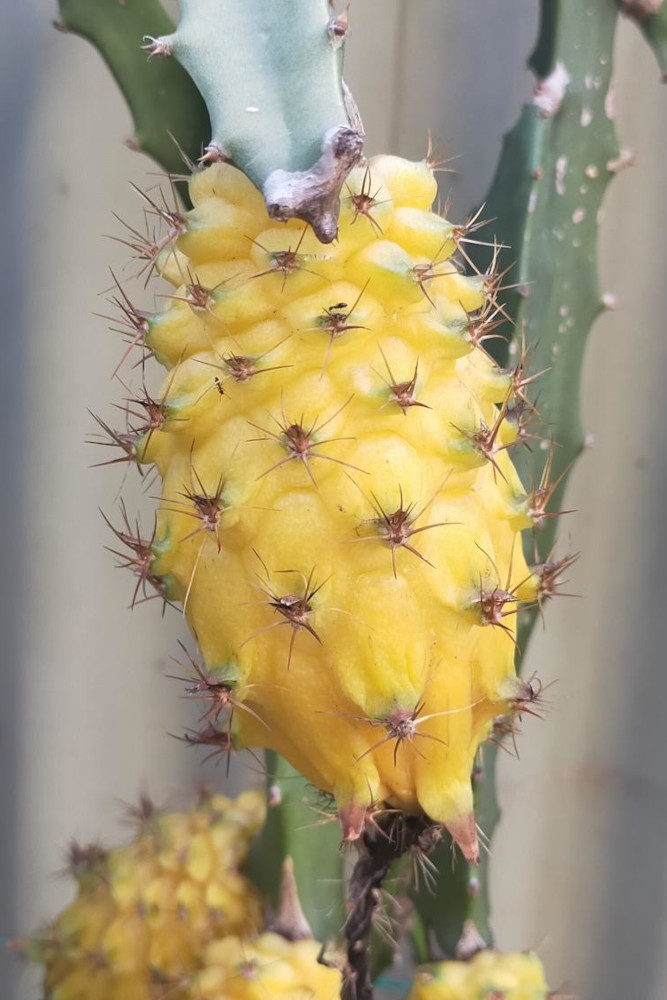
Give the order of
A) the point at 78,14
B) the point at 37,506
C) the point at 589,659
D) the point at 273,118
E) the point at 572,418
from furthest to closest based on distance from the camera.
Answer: the point at 589,659, the point at 37,506, the point at 572,418, the point at 78,14, the point at 273,118

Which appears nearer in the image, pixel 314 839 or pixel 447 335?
pixel 447 335

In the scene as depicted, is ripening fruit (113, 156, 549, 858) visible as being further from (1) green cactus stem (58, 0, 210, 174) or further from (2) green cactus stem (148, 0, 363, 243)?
(1) green cactus stem (58, 0, 210, 174)

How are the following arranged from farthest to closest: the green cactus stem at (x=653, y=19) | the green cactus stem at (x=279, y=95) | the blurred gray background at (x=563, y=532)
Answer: the blurred gray background at (x=563, y=532) < the green cactus stem at (x=653, y=19) < the green cactus stem at (x=279, y=95)

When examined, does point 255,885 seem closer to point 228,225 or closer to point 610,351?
point 228,225

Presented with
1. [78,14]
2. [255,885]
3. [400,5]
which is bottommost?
[255,885]

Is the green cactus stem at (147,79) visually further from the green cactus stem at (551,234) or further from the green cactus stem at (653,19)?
the green cactus stem at (653,19)

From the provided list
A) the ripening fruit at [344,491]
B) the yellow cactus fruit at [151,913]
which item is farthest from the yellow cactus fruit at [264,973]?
the ripening fruit at [344,491]

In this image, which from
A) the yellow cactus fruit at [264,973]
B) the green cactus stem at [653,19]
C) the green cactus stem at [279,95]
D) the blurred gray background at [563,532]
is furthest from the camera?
the blurred gray background at [563,532]

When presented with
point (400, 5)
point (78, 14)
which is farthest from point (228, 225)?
point (400, 5)

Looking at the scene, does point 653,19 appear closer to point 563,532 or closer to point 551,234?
point 551,234
